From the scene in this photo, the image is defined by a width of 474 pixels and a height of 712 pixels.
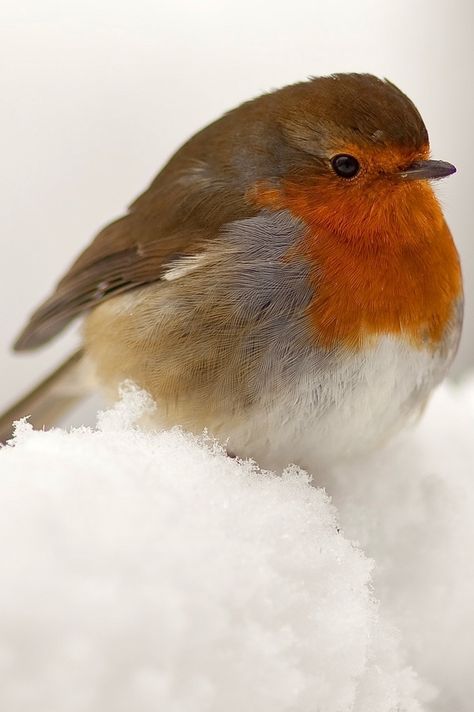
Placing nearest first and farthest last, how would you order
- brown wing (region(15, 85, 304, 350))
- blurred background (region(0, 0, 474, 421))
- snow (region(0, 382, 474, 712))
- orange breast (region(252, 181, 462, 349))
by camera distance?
snow (region(0, 382, 474, 712))
orange breast (region(252, 181, 462, 349))
brown wing (region(15, 85, 304, 350))
blurred background (region(0, 0, 474, 421))

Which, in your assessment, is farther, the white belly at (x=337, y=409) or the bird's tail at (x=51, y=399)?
the bird's tail at (x=51, y=399)

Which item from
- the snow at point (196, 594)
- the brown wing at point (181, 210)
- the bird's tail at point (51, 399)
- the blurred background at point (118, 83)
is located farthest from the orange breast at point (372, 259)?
the blurred background at point (118, 83)

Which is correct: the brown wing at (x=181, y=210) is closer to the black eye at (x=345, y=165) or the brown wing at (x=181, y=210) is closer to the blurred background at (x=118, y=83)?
the black eye at (x=345, y=165)

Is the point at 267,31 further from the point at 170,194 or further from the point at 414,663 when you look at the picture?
the point at 414,663

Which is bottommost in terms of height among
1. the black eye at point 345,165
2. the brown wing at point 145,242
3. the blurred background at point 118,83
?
the brown wing at point 145,242

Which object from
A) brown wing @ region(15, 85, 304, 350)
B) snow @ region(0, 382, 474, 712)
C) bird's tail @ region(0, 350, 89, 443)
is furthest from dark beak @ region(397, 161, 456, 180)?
bird's tail @ region(0, 350, 89, 443)

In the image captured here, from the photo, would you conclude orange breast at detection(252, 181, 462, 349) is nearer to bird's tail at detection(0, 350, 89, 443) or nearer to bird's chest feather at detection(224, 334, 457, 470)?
bird's chest feather at detection(224, 334, 457, 470)
